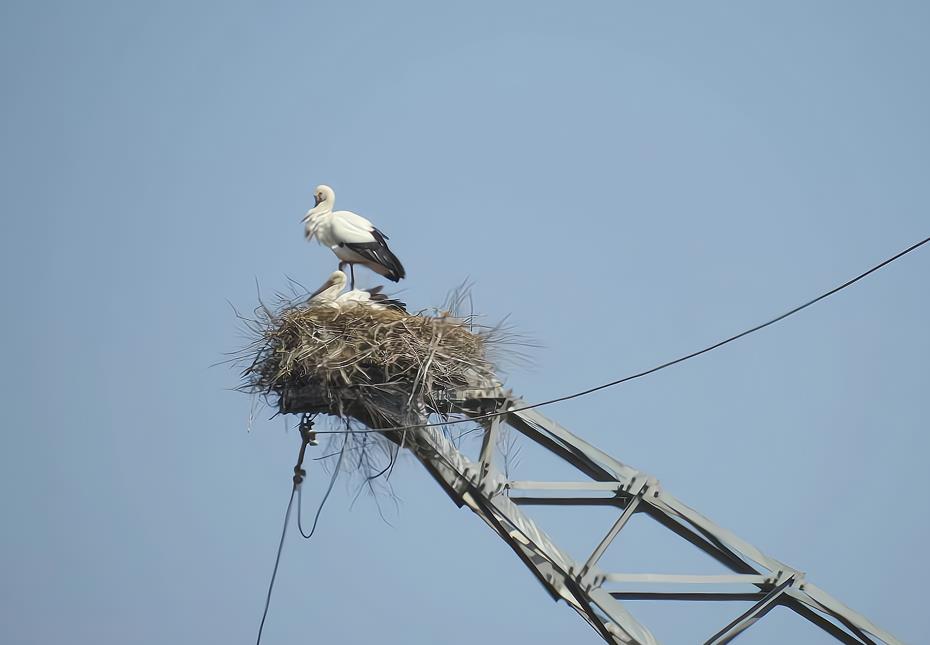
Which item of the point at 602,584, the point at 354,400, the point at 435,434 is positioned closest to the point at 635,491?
the point at 602,584

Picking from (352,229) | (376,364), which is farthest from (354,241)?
(376,364)

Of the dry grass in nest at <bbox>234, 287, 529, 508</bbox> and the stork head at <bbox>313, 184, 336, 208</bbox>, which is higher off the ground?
the stork head at <bbox>313, 184, 336, 208</bbox>

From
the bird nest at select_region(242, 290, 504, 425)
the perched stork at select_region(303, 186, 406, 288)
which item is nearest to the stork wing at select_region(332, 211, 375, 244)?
the perched stork at select_region(303, 186, 406, 288)

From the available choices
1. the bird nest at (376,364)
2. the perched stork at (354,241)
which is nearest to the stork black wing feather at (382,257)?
the perched stork at (354,241)

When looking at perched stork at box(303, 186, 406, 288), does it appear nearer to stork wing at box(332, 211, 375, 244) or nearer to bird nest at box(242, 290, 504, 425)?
stork wing at box(332, 211, 375, 244)

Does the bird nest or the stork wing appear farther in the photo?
the stork wing

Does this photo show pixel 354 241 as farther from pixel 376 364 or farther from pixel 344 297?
pixel 376 364

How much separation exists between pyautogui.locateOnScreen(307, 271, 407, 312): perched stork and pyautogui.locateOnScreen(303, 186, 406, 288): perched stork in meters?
0.19

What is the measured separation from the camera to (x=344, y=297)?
30.0 ft

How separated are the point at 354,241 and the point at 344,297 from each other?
85cm

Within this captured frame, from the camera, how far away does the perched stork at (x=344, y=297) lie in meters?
8.82

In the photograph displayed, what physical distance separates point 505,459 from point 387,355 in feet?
3.01

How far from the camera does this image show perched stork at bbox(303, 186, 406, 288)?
9812 mm

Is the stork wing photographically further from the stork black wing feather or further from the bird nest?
the bird nest
